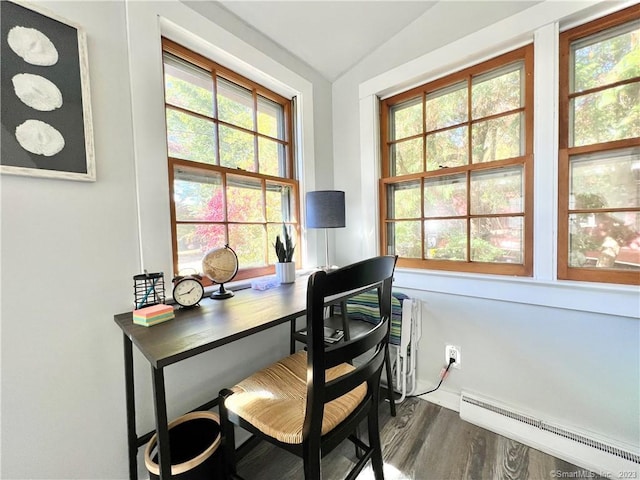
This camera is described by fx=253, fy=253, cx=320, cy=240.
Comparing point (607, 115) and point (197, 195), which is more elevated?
point (607, 115)

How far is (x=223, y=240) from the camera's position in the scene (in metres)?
1.53

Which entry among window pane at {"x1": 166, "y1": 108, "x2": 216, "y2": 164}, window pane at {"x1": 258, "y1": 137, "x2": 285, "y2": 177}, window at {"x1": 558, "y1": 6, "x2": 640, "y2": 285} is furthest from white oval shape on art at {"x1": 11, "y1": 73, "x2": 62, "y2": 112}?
window at {"x1": 558, "y1": 6, "x2": 640, "y2": 285}

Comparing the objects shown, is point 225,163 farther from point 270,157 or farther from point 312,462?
point 312,462

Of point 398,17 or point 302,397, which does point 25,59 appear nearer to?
point 302,397

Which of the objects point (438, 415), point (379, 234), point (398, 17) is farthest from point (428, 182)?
point (438, 415)

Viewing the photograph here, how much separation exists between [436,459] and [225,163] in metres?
1.99

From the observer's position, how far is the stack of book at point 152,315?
94 centimetres

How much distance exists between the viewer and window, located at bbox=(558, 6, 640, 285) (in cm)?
122

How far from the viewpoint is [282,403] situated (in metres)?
0.95

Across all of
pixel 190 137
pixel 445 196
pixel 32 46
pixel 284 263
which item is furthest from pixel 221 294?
pixel 445 196

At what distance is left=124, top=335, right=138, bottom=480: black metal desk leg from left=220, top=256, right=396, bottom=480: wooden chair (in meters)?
0.40

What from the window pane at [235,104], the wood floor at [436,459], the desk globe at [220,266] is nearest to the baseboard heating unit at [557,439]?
the wood floor at [436,459]

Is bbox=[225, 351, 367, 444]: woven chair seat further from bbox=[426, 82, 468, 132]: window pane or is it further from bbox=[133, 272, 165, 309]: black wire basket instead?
bbox=[426, 82, 468, 132]: window pane

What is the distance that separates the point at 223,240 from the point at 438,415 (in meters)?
1.73
